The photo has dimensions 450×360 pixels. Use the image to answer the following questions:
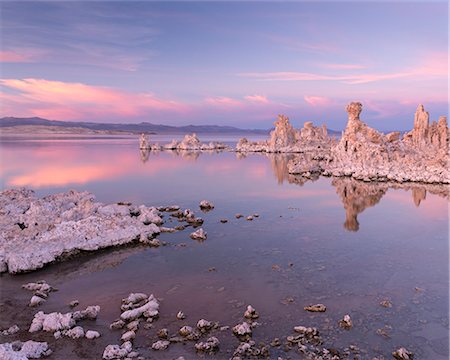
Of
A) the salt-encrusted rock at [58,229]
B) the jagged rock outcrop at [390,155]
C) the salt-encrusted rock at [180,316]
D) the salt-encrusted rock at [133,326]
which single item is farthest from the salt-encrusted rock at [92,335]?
the jagged rock outcrop at [390,155]

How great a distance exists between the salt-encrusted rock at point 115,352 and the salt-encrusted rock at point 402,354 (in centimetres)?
621

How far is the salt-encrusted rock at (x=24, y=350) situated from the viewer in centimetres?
812

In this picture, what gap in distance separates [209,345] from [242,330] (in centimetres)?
101

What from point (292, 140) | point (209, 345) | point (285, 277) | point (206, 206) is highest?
point (292, 140)

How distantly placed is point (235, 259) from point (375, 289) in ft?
17.4

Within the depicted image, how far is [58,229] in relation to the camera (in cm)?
1586

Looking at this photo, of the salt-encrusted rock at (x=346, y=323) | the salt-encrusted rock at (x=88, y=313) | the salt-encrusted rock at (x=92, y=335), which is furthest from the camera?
the salt-encrusted rock at (x=88, y=313)

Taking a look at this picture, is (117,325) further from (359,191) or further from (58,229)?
(359,191)

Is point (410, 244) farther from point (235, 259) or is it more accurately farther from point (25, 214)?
point (25, 214)

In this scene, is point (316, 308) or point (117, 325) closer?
point (117, 325)

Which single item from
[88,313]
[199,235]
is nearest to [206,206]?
[199,235]

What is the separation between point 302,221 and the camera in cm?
2164

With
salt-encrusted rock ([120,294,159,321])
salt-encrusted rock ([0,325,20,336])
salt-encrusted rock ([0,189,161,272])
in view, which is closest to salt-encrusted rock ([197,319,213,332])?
salt-encrusted rock ([120,294,159,321])

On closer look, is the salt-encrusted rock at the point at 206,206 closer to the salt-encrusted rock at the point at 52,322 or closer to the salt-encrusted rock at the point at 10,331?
the salt-encrusted rock at the point at 52,322
